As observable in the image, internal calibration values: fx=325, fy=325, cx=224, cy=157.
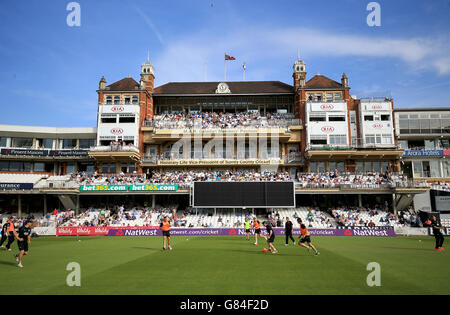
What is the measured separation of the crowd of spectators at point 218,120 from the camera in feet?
165

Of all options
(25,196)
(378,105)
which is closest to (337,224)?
(378,105)

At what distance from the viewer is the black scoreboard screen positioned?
39906 millimetres

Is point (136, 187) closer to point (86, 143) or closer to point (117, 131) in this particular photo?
point (117, 131)

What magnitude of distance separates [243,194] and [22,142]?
40.3m

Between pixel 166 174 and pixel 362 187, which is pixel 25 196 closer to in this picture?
pixel 166 174

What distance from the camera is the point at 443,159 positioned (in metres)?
50.4

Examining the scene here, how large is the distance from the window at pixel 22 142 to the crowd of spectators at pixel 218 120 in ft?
72.2

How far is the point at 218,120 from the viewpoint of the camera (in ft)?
169

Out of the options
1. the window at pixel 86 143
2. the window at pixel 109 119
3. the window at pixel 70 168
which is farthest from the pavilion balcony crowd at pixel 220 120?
the window at pixel 70 168

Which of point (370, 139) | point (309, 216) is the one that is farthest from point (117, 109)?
point (370, 139)

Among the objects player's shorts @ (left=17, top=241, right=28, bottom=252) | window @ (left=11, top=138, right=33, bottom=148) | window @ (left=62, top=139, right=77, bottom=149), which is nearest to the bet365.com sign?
window @ (left=62, top=139, right=77, bottom=149)

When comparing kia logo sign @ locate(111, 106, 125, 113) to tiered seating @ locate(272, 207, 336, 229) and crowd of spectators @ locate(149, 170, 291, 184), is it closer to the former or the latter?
crowd of spectators @ locate(149, 170, 291, 184)

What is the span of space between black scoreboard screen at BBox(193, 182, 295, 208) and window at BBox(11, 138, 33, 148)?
110 ft

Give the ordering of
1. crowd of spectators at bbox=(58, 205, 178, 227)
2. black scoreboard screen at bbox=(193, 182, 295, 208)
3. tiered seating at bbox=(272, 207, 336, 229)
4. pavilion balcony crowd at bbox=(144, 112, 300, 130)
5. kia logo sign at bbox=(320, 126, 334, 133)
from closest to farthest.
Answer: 1. tiered seating at bbox=(272, 207, 336, 229)
2. crowd of spectators at bbox=(58, 205, 178, 227)
3. black scoreboard screen at bbox=(193, 182, 295, 208)
4. kia logo sign at bbox=(320, 126, 334, 133)
5. pavilion balcony crowd at bbox=(144, 112, 300, 130)
